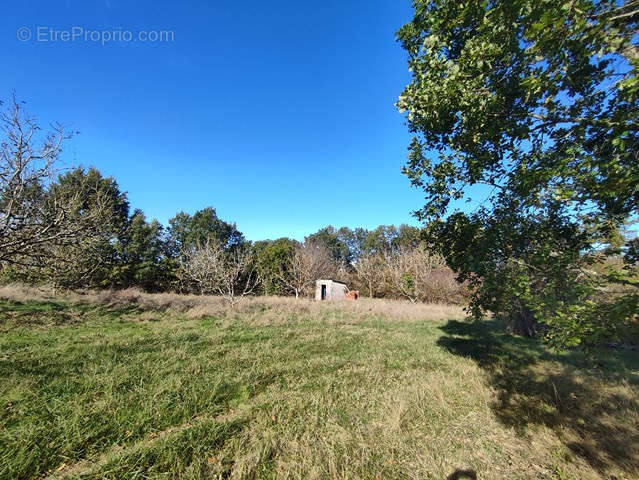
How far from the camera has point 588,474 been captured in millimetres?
3379

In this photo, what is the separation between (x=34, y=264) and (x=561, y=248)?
1486cm

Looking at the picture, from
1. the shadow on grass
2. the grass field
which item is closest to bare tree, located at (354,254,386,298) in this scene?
the shadow on grass

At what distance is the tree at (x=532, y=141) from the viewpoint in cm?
262

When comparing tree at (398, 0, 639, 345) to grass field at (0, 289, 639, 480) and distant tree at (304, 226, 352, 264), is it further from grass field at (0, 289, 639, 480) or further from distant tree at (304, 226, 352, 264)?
distant tree at (304, 226, 352, 264)

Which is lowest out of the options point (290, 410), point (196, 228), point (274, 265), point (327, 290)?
point (290, 410)

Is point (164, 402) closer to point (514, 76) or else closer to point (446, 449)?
point (446, 449)

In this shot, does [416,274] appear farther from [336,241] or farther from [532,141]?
[336,241]

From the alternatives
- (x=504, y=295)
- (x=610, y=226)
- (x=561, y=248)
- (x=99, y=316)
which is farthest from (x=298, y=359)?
(x=99, y=316)

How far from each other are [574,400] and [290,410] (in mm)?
6435

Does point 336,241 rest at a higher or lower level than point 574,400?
higher

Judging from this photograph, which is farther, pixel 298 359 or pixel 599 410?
pixel 298 359

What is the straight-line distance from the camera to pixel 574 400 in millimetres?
5570

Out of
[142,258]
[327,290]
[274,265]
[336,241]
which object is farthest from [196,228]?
[336,241]

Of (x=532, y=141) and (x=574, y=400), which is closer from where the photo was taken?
(x=532, y=141)
